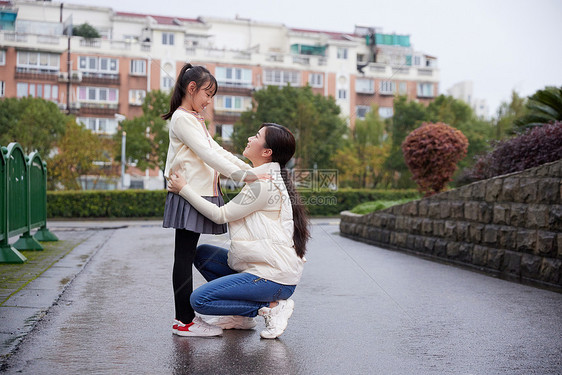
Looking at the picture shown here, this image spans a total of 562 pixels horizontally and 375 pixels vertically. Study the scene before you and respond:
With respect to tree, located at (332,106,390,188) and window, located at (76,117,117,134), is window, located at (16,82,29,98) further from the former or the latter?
tree, located at (332,106,390,188)

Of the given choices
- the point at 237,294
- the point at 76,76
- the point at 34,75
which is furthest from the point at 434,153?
the point at 34,75

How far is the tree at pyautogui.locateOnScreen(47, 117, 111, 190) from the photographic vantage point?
32.4 metres

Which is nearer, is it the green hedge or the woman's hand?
the woman's hand

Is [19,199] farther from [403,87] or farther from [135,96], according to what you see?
[403,87]

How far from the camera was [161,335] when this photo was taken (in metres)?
4.50

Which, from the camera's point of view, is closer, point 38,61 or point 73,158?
point 73,158

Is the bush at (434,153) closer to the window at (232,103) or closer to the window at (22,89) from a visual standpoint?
the window at (232,103)

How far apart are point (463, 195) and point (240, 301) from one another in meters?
5.65

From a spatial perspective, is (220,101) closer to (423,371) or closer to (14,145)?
(14,145)

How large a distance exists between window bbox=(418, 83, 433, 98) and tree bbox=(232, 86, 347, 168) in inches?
755

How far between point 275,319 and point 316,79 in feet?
184

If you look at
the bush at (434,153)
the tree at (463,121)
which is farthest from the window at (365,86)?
the bush at (434,153)

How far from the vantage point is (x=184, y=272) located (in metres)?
4.50

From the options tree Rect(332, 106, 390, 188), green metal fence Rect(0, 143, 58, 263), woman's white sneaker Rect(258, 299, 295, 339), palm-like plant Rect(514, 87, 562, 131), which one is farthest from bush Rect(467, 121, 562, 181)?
tree Rect(332, 106, 390, 188)
